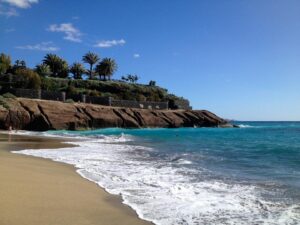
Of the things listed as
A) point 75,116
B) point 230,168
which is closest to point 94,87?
point 75,116

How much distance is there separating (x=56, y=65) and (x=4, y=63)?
21658mm

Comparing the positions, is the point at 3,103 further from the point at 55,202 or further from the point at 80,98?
the point at 55,202

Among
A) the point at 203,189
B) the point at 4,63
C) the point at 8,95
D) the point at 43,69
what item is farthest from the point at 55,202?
the point at 43,69

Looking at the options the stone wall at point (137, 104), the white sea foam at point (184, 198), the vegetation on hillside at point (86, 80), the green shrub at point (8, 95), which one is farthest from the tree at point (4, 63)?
the white sea foam at point (184, 198)

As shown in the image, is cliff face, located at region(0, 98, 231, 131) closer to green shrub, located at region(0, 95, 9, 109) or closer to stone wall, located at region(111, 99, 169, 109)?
green shrub, located at region(0, 95, 9, 109)

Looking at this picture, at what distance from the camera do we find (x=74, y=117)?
5569 centimetres

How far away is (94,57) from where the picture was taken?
106000 mm

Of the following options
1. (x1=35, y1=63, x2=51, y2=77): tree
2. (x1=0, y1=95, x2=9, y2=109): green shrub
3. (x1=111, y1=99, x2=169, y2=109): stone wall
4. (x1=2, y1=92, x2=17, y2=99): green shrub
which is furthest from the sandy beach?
(x1=35, y1=63, x2=51, y2=77): tree

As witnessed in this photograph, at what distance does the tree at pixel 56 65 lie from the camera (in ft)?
321

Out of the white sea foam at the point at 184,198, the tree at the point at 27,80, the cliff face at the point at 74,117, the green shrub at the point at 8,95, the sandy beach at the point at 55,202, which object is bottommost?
the white sea foam at the point at 184,198

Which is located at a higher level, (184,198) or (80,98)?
(80,98)

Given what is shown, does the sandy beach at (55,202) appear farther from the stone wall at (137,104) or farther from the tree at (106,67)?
the tree at (106,67)

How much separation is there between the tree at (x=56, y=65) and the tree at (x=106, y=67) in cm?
999

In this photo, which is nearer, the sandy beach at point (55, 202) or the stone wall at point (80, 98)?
the sandy beach at point (55, 202)
